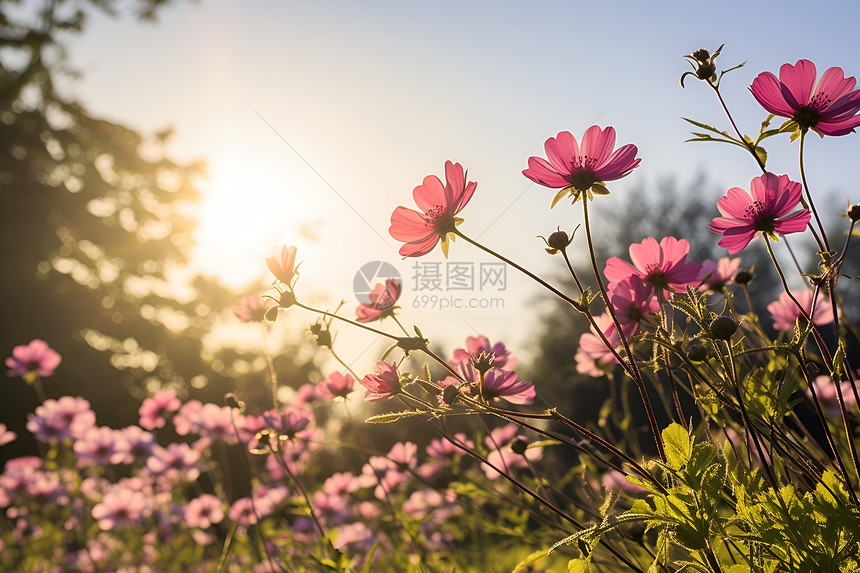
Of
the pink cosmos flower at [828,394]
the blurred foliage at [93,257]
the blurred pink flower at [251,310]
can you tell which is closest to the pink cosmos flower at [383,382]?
the blurred pink flower at [251,310]

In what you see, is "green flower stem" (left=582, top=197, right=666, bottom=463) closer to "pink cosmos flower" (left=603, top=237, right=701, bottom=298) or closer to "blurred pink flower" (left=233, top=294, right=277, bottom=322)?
"pink cosmos flower" (left=603, top=237, right=701, bottom=298)

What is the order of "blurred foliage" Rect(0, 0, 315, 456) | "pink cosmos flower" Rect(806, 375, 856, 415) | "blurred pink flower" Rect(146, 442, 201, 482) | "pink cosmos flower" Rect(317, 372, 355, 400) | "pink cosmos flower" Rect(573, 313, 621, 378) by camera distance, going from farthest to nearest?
"blurred foliage" Rect(0, 0, 315, 456) → "blurred pink flower" Rect(146, 442, 201, 482) → "pink cosmos flower" Rect(806, 375, 856, 415) → "pink cosmos flower" Rect(317, 372, 355, 400) → "pink cosmos flower" Rect(573, 313, 621, 378)

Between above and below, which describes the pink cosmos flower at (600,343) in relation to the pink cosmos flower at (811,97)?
below

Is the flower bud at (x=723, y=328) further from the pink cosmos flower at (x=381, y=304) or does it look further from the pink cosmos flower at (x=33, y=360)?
the pink cosmos flower at (x=33, y=360)

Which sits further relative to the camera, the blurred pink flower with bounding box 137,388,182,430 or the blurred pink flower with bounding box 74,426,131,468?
the blurred pink flower with bounding box 74,426,131,468

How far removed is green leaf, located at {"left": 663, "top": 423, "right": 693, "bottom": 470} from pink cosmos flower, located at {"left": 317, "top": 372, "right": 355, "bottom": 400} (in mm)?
763

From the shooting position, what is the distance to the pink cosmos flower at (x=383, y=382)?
80 cm

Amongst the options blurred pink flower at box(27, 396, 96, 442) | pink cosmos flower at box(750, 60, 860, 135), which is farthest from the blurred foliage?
pink cosmos flower at box(750, 60, 860, 135)

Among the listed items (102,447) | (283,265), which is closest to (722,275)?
(283,265)

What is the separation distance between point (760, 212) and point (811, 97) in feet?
0.54

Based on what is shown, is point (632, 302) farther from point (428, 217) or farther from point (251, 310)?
point (251, 310)

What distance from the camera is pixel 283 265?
850mm

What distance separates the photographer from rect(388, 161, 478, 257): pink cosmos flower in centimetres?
83

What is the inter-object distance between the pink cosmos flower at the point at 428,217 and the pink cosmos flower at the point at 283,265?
153mm
